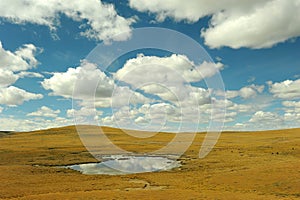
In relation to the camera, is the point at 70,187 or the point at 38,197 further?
the point at 70,187

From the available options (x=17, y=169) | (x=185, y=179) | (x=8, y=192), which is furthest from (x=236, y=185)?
(x=17, y=169)

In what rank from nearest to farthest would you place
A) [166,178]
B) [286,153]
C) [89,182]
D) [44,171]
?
1. [89,182]
2. [166,178]
3. [44,171]
4. [286,153]

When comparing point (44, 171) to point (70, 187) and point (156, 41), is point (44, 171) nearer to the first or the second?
point (70, 187)

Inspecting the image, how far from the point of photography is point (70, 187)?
42.6m

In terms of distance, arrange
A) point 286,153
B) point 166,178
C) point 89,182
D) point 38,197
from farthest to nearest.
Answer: point 286,153 → point 166,178 → point 89,182 → point 38,197

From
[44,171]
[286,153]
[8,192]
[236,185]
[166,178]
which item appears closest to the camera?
[8,192]

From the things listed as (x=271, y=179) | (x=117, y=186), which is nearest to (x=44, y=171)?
(x=117, y=186)

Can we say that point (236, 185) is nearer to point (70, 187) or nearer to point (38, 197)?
point (70, 187)

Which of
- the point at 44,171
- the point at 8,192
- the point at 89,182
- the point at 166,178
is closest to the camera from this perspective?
the point at 8,192

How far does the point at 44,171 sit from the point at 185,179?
94.9ft

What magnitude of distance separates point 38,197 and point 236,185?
2684cm

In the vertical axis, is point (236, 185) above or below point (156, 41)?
below

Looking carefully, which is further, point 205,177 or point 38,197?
point 205,177

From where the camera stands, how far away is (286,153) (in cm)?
8212
